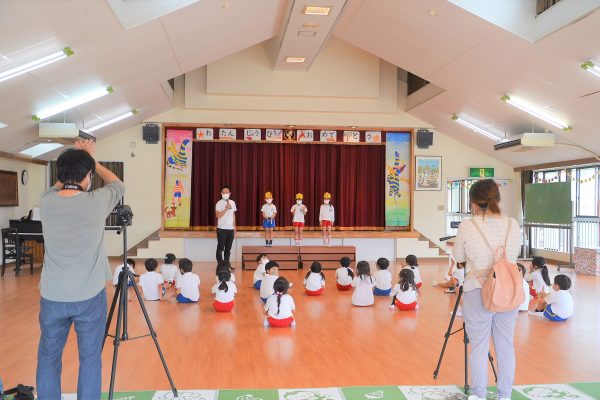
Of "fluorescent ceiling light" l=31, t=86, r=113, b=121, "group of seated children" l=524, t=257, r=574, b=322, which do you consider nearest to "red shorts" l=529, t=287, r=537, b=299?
"group of seated children" l=524, t=257, r=574, b=322

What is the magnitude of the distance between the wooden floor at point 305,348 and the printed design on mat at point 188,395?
149mm

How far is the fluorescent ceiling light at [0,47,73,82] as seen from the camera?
19.9 ft

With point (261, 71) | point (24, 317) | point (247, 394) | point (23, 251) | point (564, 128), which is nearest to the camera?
point (247, 394)

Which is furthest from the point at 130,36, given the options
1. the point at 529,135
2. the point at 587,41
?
the point at 529,135

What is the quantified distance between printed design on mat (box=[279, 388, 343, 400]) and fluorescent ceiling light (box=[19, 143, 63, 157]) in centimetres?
880

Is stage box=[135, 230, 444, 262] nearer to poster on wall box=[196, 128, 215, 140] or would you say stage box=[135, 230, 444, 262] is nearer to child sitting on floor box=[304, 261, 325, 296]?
poster on wall box=[196, 128, 215, 140]

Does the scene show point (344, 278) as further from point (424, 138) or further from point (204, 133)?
point (204, 133)

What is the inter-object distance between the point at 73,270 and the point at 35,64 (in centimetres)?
452

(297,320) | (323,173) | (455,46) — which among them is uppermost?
(455,46)

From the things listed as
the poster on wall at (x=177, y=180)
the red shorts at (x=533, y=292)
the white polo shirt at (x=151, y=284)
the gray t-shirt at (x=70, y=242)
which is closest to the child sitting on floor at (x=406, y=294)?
the red shorts at (x=533, y=292)

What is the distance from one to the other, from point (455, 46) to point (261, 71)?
17.3 feet

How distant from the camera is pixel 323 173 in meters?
14.0

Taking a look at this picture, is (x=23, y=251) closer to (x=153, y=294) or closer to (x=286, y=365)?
(x=153, y=294)

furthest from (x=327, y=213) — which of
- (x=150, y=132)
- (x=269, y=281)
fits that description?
(x=269, y=281)
